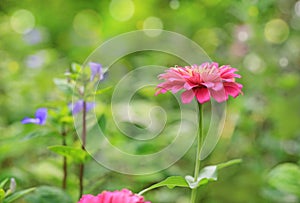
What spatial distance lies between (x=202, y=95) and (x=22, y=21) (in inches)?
56.5

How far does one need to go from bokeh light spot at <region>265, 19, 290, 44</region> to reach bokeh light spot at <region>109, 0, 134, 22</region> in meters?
0.50

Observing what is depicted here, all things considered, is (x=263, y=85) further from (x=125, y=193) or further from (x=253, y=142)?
(x=125, y=193)

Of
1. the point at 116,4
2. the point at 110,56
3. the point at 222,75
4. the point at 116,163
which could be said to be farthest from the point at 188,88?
the point at 116,4

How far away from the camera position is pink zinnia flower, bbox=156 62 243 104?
0.56m

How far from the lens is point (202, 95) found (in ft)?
1.85

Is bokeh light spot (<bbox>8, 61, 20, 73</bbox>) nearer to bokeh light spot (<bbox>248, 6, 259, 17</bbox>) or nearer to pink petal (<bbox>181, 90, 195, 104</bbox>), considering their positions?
bokeh light spot (<bbox>248, 6, 259, 17</bbox>)

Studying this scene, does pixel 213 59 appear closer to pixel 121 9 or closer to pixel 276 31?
pixel 276 31

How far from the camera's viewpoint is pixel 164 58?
149cm

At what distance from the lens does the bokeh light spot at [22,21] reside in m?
1.77

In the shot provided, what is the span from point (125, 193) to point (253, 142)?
2.63 feet

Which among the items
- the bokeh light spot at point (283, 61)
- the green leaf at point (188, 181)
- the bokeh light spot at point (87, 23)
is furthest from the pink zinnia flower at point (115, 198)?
the bokeh light spot at point (87, 23)

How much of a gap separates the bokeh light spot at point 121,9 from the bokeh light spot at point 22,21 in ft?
0.94

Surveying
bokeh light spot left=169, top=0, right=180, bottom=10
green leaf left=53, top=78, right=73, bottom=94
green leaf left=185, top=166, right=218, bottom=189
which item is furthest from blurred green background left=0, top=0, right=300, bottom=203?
green leaf left=185, top=166, right=218, bottom=189

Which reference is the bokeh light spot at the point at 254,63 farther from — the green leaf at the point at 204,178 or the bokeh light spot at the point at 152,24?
the green leaf at the point at 204,178
